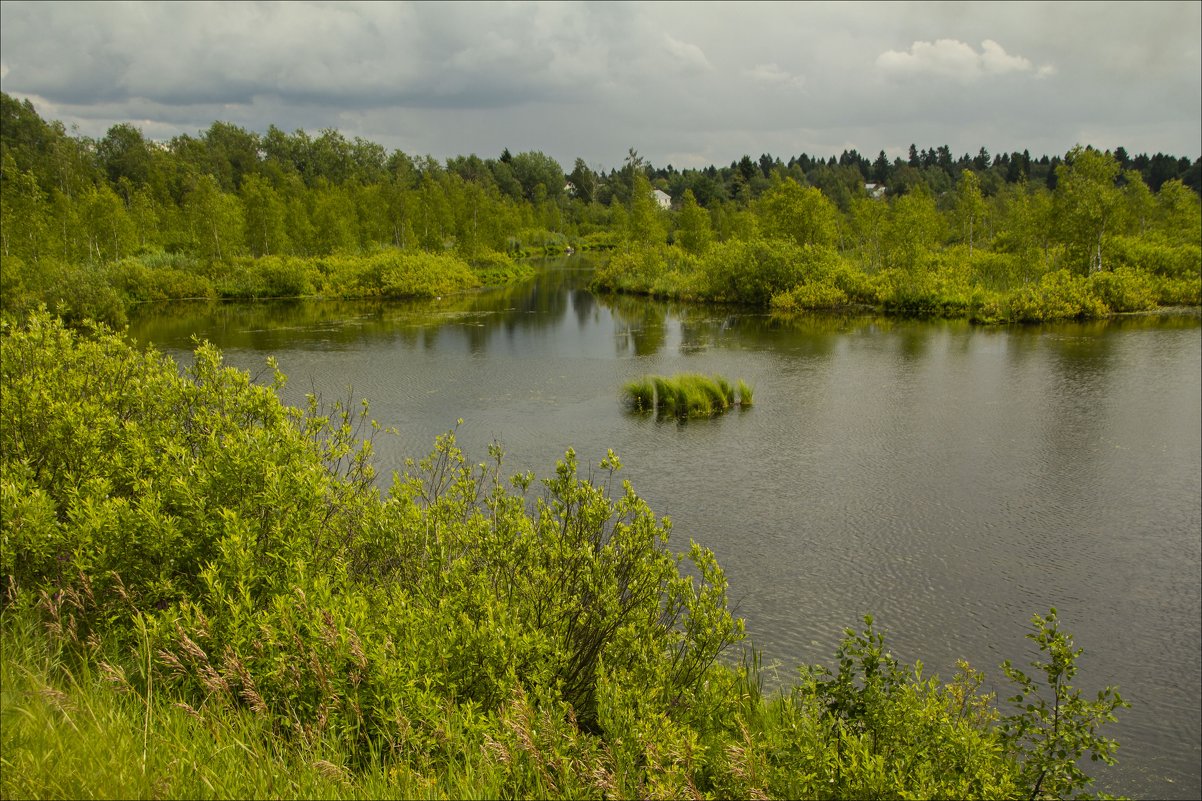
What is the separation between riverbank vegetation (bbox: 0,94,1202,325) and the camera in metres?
44.8

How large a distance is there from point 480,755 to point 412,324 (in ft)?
133

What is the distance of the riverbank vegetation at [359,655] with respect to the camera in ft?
15.3

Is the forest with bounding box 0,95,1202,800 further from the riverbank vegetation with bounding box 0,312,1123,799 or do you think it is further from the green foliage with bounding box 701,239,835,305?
the green foliage with bounding box 701,239,835,305

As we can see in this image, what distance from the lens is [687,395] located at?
78.4 feet

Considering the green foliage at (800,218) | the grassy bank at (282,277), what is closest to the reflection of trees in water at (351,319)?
the grassy bank at (282,277)

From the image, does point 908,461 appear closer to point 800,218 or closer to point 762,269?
point 762,269

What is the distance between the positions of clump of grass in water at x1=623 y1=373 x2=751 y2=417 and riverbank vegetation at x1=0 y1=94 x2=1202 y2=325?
21.1m

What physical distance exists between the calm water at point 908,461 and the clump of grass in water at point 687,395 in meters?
0.90

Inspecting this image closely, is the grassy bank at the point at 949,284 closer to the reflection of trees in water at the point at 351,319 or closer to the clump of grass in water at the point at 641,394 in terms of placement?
the reflection of trees in water at the point at 351,319

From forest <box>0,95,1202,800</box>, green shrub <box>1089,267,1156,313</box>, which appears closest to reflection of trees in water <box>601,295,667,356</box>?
green shrub <box>1089,267,1156,313</box>

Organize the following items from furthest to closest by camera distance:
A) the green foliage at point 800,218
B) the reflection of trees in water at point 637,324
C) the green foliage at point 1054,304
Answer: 1. the green foliage at point 800,218
2. the green foliage at point 1054,304
3. the reflection of trees in water at point 637,324

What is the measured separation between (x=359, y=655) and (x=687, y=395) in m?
19.4

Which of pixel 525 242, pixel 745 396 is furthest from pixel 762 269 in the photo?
pixel 525 242

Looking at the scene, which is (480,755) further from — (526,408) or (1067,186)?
(1067,186)
